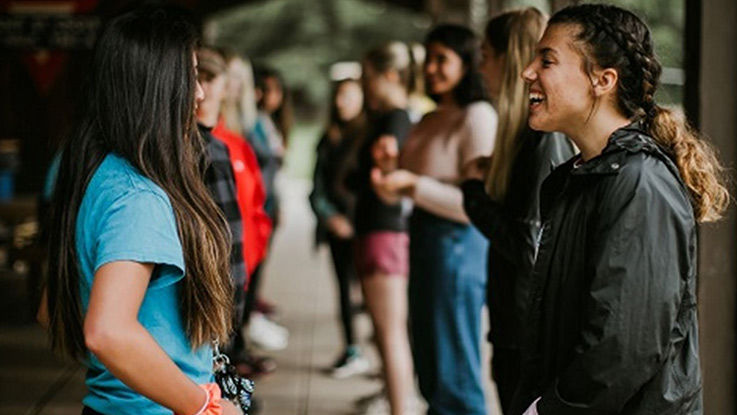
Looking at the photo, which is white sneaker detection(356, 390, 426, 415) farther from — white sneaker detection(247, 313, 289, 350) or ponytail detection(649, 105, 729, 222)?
ponytail detection(649, 105, 729, 222)

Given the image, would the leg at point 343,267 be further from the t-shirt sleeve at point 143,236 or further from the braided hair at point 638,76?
the t-shirt sleeve at point 143,236

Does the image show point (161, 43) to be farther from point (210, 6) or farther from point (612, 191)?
point (210, 6)

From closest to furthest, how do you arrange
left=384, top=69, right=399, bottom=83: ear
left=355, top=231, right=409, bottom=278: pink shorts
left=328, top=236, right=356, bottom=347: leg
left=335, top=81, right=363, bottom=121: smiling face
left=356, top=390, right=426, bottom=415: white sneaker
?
left=355, top=231, right=409, bottom=278: pink shorts
left=384, top=69, right=399, bottom=83: ear
left=356, top=390, right=426, bottom=415: white sneaker
left=328, top=236, right=356, bottom=347: leg
left=335, top=81, right=363, bottom=121: smiling face

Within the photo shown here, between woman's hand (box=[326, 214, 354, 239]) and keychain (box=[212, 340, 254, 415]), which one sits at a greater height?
keychain (box=[212, 340, 254, 415])

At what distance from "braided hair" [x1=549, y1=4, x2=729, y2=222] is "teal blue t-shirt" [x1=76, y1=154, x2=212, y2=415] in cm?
100

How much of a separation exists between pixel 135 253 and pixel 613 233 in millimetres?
941

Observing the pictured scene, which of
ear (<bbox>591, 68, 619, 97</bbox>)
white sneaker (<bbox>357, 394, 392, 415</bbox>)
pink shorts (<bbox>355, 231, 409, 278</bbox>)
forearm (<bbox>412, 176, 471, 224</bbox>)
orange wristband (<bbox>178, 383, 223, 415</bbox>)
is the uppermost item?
ear (<bbox>591, 68, 619, 97</bbox>)

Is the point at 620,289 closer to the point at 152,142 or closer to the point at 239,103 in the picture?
the point at 152,142

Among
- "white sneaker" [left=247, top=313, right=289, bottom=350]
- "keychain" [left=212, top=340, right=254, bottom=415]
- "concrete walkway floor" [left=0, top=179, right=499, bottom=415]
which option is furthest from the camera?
"white sneaker" [left=247, top=313, right=289, bottom=350]

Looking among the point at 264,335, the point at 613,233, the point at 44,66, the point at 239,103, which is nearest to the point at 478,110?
the point at 239,103

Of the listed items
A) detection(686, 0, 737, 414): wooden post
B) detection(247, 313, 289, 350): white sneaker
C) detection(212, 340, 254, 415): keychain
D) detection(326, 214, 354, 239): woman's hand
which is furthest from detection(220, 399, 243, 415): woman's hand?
detection(247, 313, 289, 350): white sneaker

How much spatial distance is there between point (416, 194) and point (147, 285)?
2242mm

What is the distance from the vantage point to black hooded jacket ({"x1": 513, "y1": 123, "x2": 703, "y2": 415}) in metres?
1.99

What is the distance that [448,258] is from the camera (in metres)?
4.19
